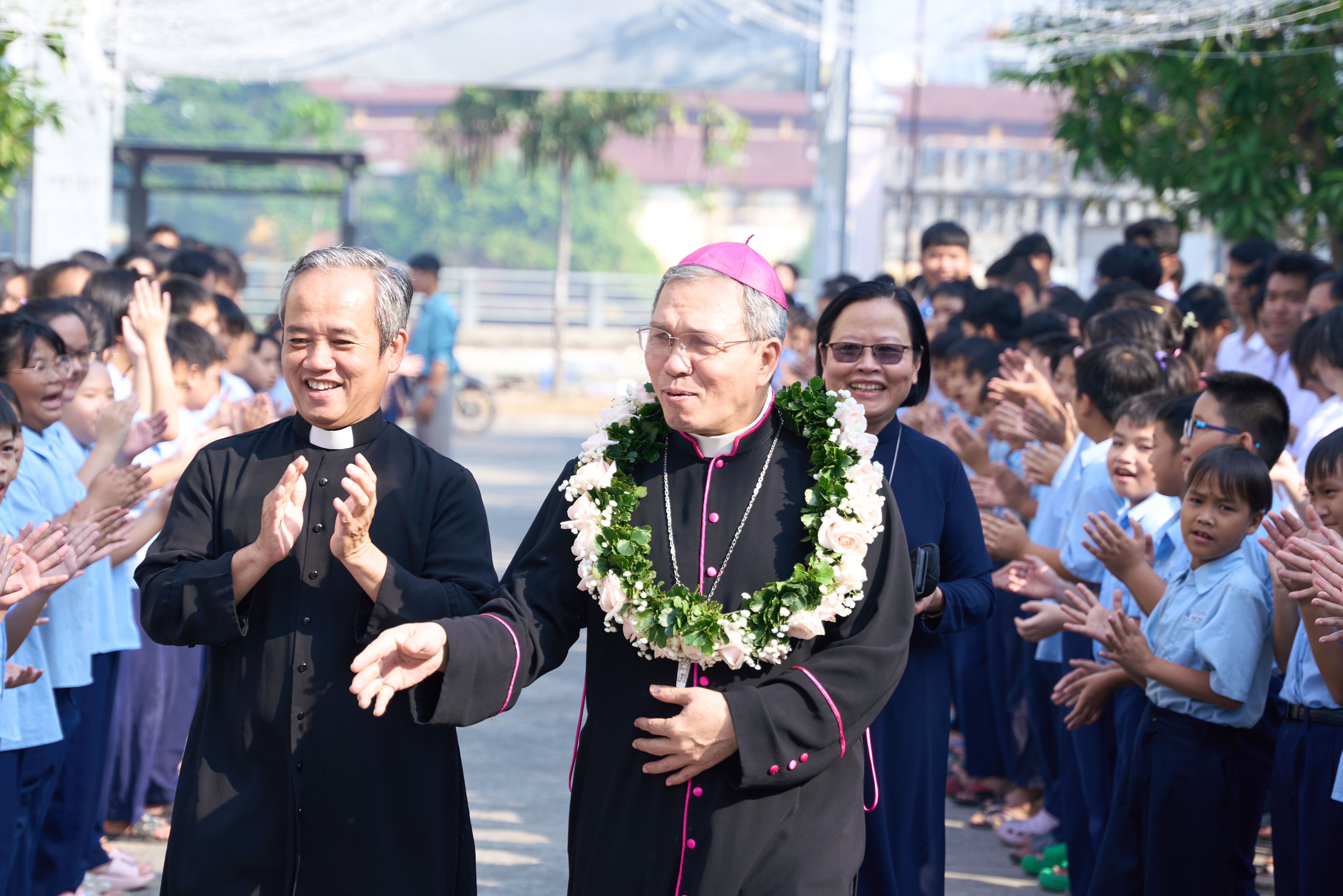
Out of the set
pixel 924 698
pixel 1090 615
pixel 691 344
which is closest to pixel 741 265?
pixel 691 344

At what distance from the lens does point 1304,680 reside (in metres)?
3.66

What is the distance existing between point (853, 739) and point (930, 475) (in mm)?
A: 1189

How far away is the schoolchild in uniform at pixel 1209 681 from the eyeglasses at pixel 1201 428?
0.84 feet

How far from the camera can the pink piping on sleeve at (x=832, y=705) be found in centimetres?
273

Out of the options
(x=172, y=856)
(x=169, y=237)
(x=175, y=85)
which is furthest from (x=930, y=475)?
(x=175, y=85)

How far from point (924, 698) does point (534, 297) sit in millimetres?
35428

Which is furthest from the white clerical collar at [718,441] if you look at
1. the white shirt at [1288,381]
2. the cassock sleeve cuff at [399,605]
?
the white shirt at [1288,381]

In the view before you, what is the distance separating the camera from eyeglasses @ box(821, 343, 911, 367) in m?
3.87

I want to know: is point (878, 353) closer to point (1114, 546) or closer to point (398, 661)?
point (1114, 546)

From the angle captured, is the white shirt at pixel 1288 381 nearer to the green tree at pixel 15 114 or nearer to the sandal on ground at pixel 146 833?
the sandal on ground at pixel 146 833

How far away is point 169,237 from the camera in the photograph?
32.4 feet

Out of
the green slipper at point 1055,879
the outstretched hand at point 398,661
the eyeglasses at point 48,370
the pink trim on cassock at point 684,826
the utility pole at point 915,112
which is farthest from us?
the utility pole at point 915,112

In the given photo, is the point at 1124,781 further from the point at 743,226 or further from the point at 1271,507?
the point at 743,226

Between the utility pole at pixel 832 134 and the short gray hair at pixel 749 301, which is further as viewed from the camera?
the utility pole at pixel 832 134
